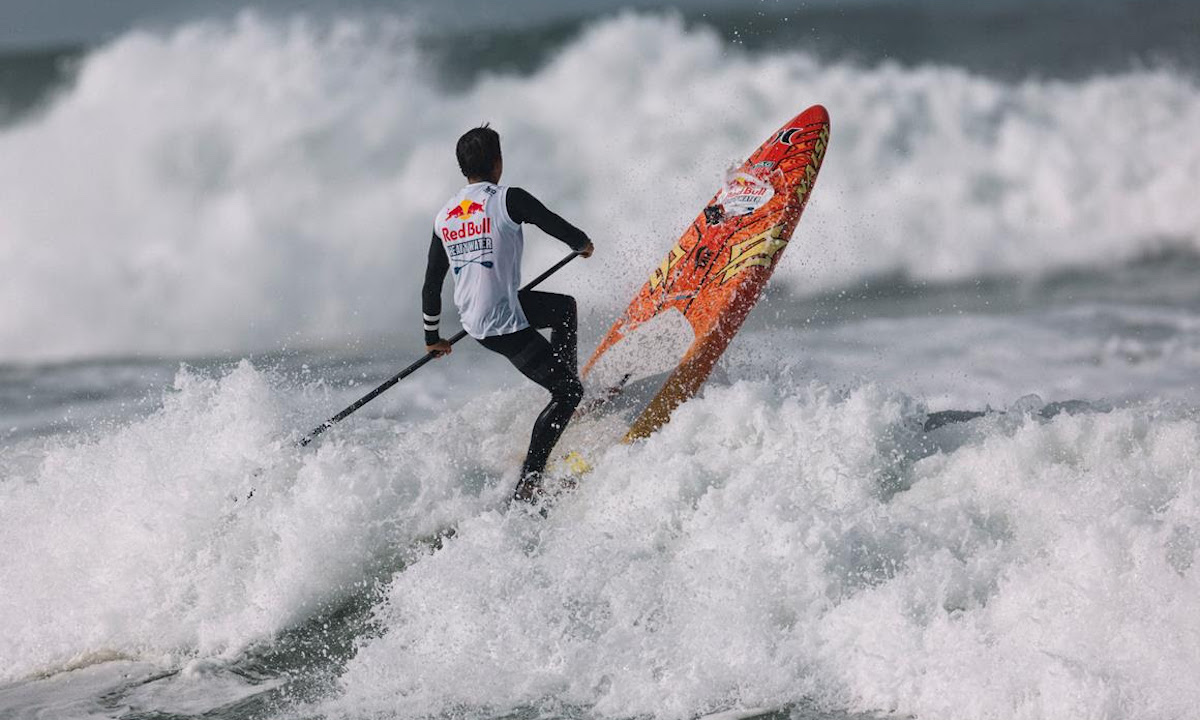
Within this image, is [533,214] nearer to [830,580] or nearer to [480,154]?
[480,154]

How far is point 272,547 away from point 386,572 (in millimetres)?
539

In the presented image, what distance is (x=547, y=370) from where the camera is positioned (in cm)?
530

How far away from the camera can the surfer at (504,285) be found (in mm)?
5039

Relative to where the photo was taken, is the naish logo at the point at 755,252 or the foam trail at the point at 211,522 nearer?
the foam trail at the point at 211,522

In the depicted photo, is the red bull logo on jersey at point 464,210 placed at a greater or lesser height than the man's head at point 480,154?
lesser

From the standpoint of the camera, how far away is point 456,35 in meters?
16.8

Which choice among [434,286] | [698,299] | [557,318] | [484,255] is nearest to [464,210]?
[484,255]

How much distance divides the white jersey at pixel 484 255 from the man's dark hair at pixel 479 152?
6cm

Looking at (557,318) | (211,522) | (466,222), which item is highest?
(466,222)

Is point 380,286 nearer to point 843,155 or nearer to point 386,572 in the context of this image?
point 843,155

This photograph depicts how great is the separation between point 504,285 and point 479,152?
1.96ft

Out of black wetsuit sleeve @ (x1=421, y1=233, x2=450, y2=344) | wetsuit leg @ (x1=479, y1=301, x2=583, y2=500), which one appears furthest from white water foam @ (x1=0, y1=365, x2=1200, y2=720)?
black wetsuit sleeve @ (x1=421, y1=233, x2=450, y2=344)

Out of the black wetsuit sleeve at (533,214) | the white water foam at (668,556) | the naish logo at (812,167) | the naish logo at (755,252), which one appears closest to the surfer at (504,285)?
the black wetsuit sleeve at (533,214)

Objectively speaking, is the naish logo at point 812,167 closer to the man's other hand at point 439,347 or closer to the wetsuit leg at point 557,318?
the wetsuit leg at point 557,318
